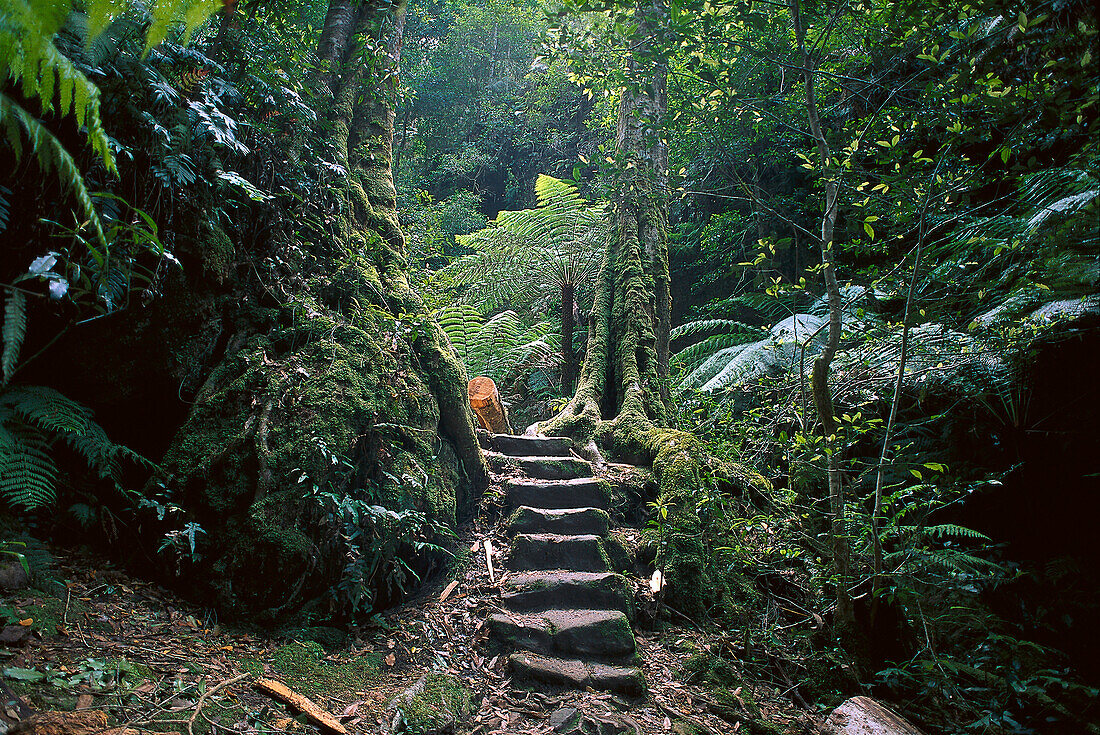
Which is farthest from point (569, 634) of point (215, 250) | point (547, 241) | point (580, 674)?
point (547, 241)

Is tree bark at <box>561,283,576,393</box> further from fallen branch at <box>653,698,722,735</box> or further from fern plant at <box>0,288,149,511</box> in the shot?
fern plant at <box>0,288,149,511</box>

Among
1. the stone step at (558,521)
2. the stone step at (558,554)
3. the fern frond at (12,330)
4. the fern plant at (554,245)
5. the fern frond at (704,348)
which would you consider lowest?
the stone step at (558,554)

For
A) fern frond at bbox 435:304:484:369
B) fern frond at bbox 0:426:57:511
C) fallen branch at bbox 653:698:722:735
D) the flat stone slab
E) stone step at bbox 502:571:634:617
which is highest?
fern frond at bbox 435:304:484:369

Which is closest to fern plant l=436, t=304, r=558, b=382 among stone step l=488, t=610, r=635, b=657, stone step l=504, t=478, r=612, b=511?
stone step l=504, t=478, r=612, b=511

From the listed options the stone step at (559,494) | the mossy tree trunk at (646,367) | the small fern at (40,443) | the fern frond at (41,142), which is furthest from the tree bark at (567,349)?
the fern frond at (41,142)

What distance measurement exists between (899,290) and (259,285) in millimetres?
3860

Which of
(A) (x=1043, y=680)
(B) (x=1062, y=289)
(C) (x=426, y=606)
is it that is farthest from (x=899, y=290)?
(C) (x=426, y=606)

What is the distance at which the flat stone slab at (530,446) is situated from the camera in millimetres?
4516

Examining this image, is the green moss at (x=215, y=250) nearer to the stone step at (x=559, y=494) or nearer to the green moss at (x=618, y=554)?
the stone step at (x=559, y=494)

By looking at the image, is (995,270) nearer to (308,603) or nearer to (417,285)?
(417,285)

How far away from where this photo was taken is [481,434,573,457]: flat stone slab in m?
4.52

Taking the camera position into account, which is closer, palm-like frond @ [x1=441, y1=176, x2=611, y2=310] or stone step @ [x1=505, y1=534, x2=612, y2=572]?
stone step @ [x1=505, y1=534, x2=612, y2=572]

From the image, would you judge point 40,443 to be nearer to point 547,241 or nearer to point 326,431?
point 326,431

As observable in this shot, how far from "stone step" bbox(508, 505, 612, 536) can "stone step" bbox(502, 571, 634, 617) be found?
400 millimetres
